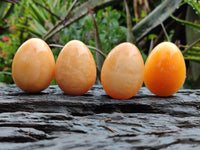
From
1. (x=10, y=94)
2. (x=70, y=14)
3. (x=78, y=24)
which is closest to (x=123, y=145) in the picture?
(x=10, y=94)

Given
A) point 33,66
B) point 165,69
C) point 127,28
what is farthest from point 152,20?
point 33,66

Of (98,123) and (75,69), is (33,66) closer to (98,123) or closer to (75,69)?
(75,69)

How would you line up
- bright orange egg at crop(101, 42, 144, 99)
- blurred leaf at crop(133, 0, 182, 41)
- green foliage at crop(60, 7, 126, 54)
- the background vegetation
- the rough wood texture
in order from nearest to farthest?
the rough wood texture → bright orange egg at crop(101, 42, 144, 99) → the background vegetation → blurred leaf at crop(133, 0, 182, 41) → green foliage at crop(60, 7, 126, 54)

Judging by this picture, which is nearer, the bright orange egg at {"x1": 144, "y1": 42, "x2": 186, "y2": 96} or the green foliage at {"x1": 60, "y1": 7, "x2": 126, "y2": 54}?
the bright orange egg at {"x1": 144, "y1": 42, "x2": 186, "y2": 96}

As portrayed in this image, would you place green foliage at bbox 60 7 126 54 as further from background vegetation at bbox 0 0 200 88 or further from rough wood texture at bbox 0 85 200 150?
rough wood texture at bbox 0 85 200 150

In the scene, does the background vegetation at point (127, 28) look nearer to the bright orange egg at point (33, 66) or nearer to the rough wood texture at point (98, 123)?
the bright orange egg at point (33, 66)

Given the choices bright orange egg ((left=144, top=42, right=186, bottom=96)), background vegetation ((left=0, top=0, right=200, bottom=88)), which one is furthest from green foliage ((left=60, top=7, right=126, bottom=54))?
bright orange egg ((left=144, top=42, right=186, bottom=96))
